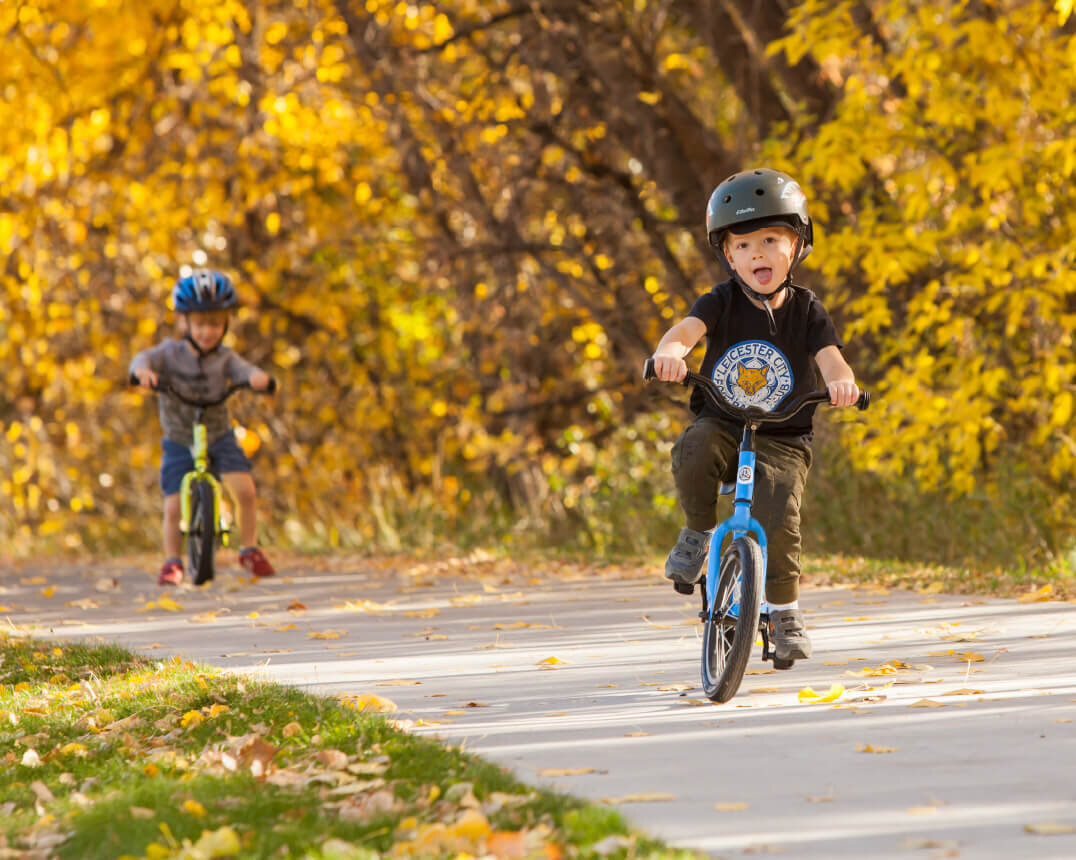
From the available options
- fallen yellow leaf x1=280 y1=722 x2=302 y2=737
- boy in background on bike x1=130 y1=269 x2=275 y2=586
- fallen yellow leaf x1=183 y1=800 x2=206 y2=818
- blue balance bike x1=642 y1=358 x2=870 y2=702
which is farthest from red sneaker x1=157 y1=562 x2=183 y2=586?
fallen yellow leaf x1=183 y1=800 x2=206 y2=818

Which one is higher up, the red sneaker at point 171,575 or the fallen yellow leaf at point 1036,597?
the red sneaker at point 171,575

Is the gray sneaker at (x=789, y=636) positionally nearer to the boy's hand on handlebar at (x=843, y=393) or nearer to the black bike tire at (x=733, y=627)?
the black bike tire at (x=733, y=627)

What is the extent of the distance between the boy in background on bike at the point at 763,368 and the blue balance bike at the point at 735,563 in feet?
0.37

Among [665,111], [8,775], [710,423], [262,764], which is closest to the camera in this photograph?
[262,764]

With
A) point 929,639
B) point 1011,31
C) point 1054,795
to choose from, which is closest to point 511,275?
point 1011,31

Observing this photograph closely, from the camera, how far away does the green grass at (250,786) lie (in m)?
3.79

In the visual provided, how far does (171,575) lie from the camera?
427 inches

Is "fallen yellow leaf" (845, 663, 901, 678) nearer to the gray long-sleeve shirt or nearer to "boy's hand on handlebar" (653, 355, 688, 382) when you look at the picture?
"boy's hand on handlebar" (653, 355, 688, 382)

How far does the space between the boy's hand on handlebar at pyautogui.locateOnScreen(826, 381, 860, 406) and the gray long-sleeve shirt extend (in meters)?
5.99

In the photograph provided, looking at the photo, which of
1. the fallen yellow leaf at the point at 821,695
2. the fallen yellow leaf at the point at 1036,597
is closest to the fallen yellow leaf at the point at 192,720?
the fallen yellow leaf at the point at 821,695

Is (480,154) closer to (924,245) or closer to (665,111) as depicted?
(665,111)

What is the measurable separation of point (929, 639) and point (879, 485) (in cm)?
481

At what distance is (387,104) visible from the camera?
1418cm

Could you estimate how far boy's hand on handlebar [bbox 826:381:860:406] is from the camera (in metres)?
5.60
